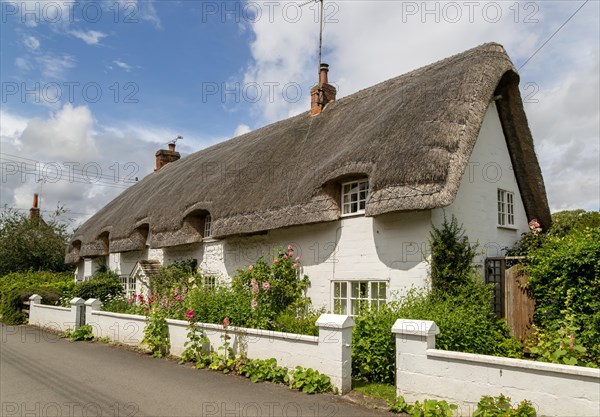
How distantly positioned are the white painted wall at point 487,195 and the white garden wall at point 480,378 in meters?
3.88

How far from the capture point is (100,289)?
18.7m

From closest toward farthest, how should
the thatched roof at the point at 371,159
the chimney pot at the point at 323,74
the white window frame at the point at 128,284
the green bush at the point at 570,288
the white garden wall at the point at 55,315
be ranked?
the green bush at the point at 570,288 → the thatched roof at the point at 371,159 → the white garden wall at the point at 55,315 → the chimney pot at the point at 323,74 → the white window frame at the point at 128,284

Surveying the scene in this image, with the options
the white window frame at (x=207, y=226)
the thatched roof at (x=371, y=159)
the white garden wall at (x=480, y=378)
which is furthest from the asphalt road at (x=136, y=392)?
the white window frame at (x=207, y=226)

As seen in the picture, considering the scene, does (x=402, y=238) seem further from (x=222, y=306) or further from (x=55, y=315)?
(x=55, y=315)

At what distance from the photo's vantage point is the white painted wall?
424 inches

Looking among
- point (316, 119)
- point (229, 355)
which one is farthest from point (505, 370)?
point (316, 119)

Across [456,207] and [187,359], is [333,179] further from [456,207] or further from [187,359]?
[187,359]

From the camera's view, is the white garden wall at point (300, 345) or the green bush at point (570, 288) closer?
the white garden wall at point (300, 345)

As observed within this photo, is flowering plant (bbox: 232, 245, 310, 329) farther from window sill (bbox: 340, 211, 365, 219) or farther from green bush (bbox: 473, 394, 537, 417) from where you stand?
green bush (bbox: 473, 394, 537, 417)

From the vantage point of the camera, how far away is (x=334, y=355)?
7281mm

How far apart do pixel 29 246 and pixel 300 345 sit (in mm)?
27077

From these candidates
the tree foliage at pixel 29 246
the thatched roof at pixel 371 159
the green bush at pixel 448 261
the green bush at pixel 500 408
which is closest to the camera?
the green bush at pixel 500 408

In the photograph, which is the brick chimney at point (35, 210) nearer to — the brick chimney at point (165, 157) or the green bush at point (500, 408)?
the brick chimney at point (165, 157)

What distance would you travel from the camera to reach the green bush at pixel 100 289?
18391 millimetres
